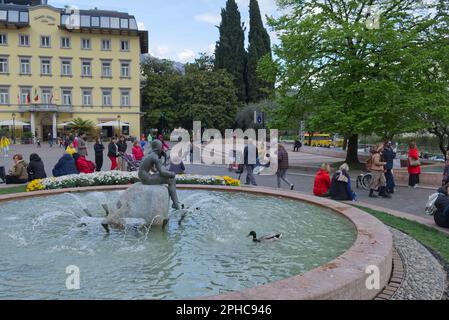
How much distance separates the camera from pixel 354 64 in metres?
19.2

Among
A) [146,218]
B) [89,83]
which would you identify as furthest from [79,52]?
[146,218]

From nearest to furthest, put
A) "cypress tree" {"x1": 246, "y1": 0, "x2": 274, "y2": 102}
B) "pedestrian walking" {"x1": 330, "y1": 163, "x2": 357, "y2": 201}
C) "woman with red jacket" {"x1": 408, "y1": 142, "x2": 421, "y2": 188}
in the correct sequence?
1. "pedestrian walking" {"x1": 330, "y1": 163, "x2": 357, "y2": 201}
2. "woman with red jacket" {"x1": 408, "y1": 142, "x2": 421, "y2": 188}
3. "cypress tree" {"x1": 246, "y1": 0, "x2": 274, "y2": 102}

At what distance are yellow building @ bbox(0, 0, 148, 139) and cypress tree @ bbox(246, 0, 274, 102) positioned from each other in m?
16.0

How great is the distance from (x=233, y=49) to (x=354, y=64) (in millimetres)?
45231

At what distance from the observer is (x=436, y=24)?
68.4 ft

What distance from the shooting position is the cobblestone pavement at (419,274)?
4.84 m

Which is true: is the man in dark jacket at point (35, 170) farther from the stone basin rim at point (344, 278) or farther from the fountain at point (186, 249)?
the stone basin rim at point (344, 278)

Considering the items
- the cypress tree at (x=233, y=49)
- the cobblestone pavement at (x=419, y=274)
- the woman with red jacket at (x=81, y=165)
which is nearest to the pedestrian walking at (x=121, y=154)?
the woman with red jacket at (x=81, y=165)

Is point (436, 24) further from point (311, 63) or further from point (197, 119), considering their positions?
point (197, 119)

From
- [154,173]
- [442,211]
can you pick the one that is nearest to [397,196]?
[442,211]

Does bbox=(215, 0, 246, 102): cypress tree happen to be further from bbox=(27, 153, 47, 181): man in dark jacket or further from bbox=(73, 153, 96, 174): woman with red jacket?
bbox=(27, 153, 47, 181): man in dark jacket

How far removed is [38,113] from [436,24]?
155 feet

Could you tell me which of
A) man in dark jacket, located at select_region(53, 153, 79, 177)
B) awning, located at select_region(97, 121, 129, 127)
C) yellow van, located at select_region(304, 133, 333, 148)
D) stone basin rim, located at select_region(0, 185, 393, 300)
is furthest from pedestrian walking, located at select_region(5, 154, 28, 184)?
yellow van, located at select_region(304, 133, 333, 148)

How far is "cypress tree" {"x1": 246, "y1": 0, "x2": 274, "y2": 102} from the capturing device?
205 feet
